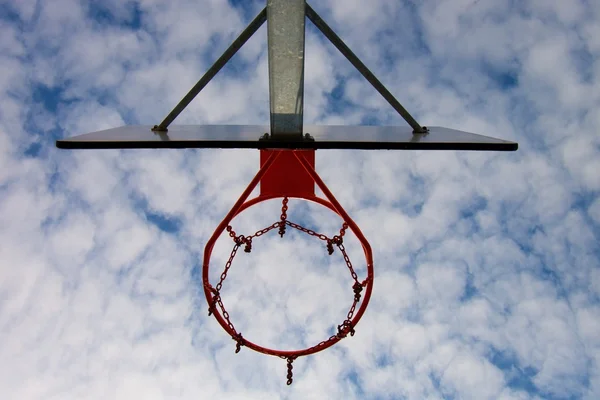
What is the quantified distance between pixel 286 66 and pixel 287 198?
1587mm

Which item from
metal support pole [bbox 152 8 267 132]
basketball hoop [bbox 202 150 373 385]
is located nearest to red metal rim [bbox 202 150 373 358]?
basketball hoop [bbox 202 150 373 385]

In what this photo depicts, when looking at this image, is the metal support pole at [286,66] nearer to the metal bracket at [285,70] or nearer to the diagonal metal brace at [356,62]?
the metal bracket at [285,70]

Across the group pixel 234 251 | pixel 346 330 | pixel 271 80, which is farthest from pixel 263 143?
pixel 346 330

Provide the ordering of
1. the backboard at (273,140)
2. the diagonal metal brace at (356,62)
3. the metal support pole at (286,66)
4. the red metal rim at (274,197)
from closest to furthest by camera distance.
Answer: the metal support pole at (286,66) < the diagonal metal brace at (356,62) < the backboard at (273,140) < the red metal rim at (274,197)

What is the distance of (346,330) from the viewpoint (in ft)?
14.2

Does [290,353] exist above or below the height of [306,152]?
below

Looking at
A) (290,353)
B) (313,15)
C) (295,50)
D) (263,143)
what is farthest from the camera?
(290,353)

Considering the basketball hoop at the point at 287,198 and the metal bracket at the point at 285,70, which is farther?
the basketball hoop at the point at 287,198

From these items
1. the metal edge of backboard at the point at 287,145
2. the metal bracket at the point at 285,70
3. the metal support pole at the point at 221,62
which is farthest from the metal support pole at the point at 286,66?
the metal support pole at the point at 221,62

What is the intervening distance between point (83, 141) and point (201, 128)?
974 millimetres

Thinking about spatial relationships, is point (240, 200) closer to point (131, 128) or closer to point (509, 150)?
point (131, 128)

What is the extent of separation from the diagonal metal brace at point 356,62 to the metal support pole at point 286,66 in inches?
13.6

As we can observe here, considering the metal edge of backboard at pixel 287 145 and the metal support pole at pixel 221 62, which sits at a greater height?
the metal support pole at pixel 221 62

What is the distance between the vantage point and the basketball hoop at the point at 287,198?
13.6 feet
